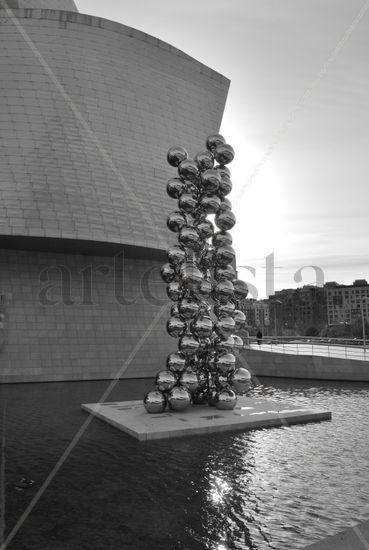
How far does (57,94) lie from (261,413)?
13.6 metres

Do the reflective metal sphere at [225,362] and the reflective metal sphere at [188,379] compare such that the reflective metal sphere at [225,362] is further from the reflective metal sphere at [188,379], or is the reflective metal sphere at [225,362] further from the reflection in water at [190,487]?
the reflection in water at [190,487]

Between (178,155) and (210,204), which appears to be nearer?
(210,204)

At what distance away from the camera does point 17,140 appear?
1591 cm

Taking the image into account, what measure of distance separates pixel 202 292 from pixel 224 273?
63 centimetres

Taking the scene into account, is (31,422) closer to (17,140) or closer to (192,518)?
(192,518)

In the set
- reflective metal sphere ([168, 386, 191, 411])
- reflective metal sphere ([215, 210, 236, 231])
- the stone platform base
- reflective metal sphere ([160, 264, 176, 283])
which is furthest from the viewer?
reflective metal sphere ([215, 210, 236, 231])

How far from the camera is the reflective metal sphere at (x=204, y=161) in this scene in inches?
376

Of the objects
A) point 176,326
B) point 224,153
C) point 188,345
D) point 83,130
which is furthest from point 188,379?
point 83,130

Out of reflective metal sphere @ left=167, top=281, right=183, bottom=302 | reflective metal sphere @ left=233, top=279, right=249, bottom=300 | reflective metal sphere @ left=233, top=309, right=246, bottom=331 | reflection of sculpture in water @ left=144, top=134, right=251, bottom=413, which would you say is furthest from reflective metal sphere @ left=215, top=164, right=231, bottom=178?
reflective metal sphere @ left=233, top=309, right=246, bottom=331

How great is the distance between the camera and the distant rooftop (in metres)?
21.4

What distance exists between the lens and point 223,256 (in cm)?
942

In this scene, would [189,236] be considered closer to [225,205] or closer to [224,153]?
[225,205]

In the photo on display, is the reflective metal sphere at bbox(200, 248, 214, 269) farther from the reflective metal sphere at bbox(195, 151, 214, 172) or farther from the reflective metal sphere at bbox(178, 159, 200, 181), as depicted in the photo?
the reflective metal sphere at bbox(195, 151, 214, 172)

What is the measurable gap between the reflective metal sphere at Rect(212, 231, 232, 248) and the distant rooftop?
1739 centimetres
